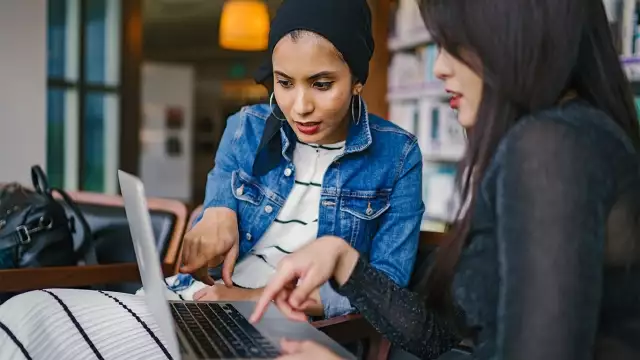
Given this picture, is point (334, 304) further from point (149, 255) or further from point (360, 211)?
point (149, 255)

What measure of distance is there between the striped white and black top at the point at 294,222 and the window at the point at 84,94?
98.0 inches

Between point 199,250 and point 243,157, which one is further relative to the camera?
point 243,157

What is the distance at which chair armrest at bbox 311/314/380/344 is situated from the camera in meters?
1.19

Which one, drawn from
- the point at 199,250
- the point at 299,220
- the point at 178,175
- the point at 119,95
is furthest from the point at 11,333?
the point at 178,175

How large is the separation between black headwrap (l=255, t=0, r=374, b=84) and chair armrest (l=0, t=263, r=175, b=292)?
72cm

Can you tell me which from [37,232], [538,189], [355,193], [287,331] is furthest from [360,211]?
[37,232]

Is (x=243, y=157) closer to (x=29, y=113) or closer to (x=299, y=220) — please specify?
(x=299, y=220)

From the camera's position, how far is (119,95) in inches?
158

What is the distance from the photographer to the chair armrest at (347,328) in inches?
46.7

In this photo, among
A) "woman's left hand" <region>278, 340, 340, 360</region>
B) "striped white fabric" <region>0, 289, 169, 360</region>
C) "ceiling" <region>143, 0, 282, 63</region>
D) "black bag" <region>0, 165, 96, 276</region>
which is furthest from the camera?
"ceiling" <region>143, 0, 282, 63</region>

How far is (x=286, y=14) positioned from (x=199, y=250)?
0.47 m

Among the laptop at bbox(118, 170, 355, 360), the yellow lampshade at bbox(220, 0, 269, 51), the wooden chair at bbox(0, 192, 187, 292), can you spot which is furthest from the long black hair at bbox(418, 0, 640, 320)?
the yellow lampshade at bbox(220, 0, 269, 51)

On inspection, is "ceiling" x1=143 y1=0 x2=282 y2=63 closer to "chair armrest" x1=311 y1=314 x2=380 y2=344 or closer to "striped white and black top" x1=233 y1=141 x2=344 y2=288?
"striped white and black top" x1=233 y1=141 x2=344 y2=288

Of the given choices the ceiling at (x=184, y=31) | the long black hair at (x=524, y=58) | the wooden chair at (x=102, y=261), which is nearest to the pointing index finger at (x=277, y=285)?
the long black hair at (x=524, y=58)
